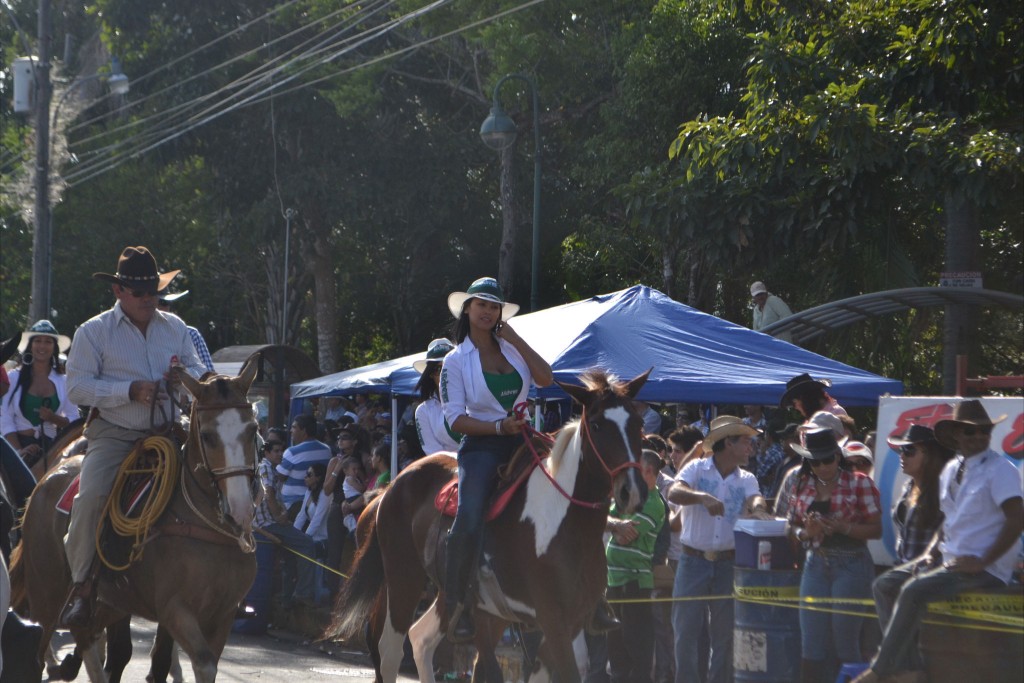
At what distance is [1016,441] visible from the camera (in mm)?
7402

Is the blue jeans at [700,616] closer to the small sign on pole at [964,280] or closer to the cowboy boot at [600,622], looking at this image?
the cowboy boot at [600,622]

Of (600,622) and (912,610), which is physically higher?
(912,610)

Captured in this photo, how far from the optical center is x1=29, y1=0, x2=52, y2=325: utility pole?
2378 cm

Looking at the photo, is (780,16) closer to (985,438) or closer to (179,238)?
(985,438)

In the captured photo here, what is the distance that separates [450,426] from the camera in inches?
321

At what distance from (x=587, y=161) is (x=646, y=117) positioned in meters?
3.70

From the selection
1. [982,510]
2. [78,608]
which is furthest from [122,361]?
[982,510]

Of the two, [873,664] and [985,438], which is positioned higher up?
[985,438]

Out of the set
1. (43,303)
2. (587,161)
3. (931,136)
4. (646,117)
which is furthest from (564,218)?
(931,136)

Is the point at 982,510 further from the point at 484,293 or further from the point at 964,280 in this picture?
the point at 964,280

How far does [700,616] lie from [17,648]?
531 cm

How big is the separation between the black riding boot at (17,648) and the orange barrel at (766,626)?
13.6ft

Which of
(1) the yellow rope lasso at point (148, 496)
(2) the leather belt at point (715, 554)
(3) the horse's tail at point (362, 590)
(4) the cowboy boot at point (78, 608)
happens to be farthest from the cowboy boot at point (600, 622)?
(4) the cowboy boot at point (78, 608)

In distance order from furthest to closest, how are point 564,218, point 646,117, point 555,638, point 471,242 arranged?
point 471,242, point 564,218, point 646,117, point 555,638
